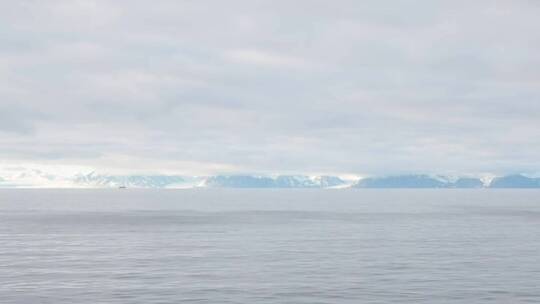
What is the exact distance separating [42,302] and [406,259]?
40.0 meters

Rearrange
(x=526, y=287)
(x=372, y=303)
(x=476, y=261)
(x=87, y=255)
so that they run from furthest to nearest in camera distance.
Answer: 1. (x=87, y=255)
2. (x=476, y=261)
3. (x=526, y=287)
4. (x=372, y=303)

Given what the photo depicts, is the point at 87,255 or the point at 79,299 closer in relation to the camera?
the point at 79,299

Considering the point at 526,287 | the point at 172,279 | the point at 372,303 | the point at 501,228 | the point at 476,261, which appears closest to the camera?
the point at 372,303

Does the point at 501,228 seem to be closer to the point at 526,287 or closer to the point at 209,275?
the point at 526,287

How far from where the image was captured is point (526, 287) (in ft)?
178

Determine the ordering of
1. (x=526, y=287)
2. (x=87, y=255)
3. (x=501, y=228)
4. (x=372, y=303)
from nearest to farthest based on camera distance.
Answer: (x=372, y=303)
(x=526, y=287)
(x=87, y=255)
(x=501, y=228)

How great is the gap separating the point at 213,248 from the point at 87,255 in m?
16.1

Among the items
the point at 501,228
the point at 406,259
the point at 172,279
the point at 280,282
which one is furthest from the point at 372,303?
the point at 501,228

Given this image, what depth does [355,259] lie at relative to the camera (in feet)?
237

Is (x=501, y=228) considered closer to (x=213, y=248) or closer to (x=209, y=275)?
(x=213, y=248)

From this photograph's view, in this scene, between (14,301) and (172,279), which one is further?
(172,279)

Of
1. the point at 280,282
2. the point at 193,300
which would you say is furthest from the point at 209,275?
the point at 193,300

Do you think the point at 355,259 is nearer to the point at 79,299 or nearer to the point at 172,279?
the point at 172,279

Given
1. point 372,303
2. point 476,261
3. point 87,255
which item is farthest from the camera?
point 87,255
